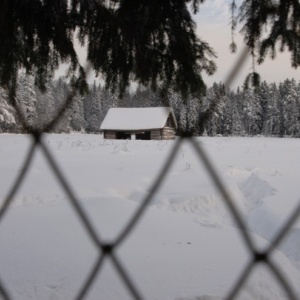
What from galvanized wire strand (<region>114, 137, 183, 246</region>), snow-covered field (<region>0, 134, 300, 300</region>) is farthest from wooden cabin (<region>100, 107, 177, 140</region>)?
galvanized wire strand (<region>114, 137, 183, 246</region>)

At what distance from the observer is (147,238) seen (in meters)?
4.25

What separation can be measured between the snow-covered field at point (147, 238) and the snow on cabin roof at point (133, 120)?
2495 centimetres

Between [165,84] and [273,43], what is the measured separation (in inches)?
25.4

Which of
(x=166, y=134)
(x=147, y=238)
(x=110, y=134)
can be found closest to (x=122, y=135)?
(x=110, y=134)

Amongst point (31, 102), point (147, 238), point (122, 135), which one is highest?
point (31, 102)

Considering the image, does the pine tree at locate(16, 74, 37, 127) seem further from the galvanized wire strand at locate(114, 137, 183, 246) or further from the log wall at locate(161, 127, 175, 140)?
the log wall at locate(161, 127, 175, 140)

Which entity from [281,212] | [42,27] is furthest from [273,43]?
[281,212]

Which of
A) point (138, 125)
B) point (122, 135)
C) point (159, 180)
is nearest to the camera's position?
point (159, 180)

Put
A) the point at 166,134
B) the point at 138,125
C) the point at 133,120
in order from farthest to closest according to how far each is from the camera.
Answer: the point at 133,120
the point at 166,134
the point at 138,125

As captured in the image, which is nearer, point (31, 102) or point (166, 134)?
point (31, 102)

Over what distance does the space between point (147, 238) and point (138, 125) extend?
97.6ft

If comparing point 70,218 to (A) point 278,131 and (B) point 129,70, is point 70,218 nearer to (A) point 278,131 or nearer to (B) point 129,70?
(B) point 129,70

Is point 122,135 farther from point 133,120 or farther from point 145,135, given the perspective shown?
point 145,135

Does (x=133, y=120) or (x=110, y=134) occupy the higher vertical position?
(x=133, y=120)
